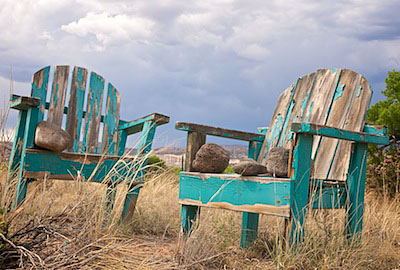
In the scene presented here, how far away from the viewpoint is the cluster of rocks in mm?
2342

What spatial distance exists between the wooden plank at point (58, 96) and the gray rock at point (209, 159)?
158 cm

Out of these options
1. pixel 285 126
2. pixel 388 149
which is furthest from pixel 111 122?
pixel 388 149

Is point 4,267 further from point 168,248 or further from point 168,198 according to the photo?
point 168,198

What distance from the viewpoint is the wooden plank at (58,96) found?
3.59m

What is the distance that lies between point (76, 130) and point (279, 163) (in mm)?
1976

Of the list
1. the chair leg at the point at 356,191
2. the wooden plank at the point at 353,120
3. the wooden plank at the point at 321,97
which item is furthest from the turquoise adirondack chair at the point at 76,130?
the chair leg at the point at 356,191

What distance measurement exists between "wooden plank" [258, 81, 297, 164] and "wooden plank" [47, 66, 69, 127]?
1757mm

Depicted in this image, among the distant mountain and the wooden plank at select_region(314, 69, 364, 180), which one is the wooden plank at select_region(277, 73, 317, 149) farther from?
the distant mountain

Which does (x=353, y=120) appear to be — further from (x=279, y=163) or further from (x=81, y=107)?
(x=81, y=107)

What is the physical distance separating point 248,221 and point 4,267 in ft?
5.00

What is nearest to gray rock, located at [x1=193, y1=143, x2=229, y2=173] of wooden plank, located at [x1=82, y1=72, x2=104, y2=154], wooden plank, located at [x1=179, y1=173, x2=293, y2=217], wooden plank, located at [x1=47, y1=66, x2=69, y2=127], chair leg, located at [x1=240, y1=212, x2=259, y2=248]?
wooden plank, located at [x1=179, y1=173, x2=293, y2=217]

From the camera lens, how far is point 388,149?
555 centimetres

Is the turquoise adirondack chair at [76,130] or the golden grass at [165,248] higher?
the turquoise adirondack chair at [76,130]

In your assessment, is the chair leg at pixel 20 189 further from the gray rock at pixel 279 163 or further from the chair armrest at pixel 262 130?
the chair armrest at pixel 262 130
